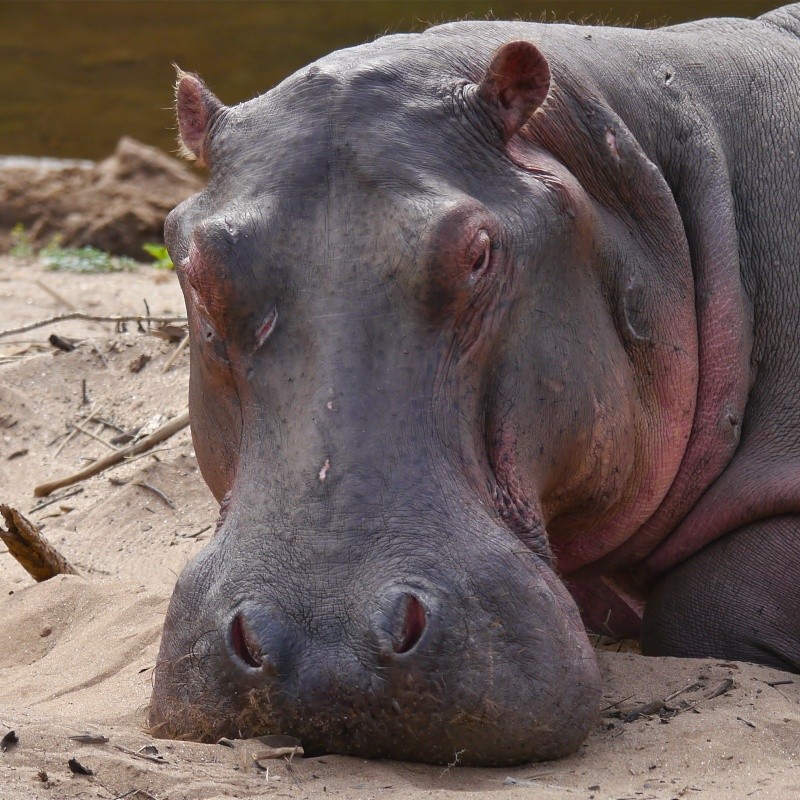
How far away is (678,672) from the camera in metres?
3.61

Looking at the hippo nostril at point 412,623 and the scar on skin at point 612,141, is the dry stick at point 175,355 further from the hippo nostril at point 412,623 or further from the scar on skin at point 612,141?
the hippo nostril at point 412,623

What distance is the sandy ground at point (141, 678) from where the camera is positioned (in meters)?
2.80

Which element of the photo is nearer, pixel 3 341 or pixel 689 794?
pixel 689 794

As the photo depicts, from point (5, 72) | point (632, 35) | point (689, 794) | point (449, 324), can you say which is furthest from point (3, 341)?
point (5, 72)

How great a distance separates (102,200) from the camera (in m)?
10.3

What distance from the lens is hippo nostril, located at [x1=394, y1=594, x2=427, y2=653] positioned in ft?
9.28

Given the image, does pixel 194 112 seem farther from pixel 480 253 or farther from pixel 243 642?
pixel 243 642

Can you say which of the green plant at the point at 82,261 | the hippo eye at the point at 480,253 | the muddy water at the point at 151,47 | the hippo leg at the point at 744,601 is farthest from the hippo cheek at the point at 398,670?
the muddy water at the point at 151,47

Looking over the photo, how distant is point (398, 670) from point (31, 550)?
217 cm

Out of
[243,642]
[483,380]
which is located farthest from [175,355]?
[243,642]

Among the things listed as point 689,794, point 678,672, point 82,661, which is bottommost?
point 82,661

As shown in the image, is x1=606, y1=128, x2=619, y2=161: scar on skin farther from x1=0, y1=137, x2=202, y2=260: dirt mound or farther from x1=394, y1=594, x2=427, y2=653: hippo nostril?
x1=0, y1=137, x2=202, y2=260: dirt mound

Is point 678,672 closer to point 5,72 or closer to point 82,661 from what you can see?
point 82,661

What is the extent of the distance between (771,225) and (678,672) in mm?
1329
